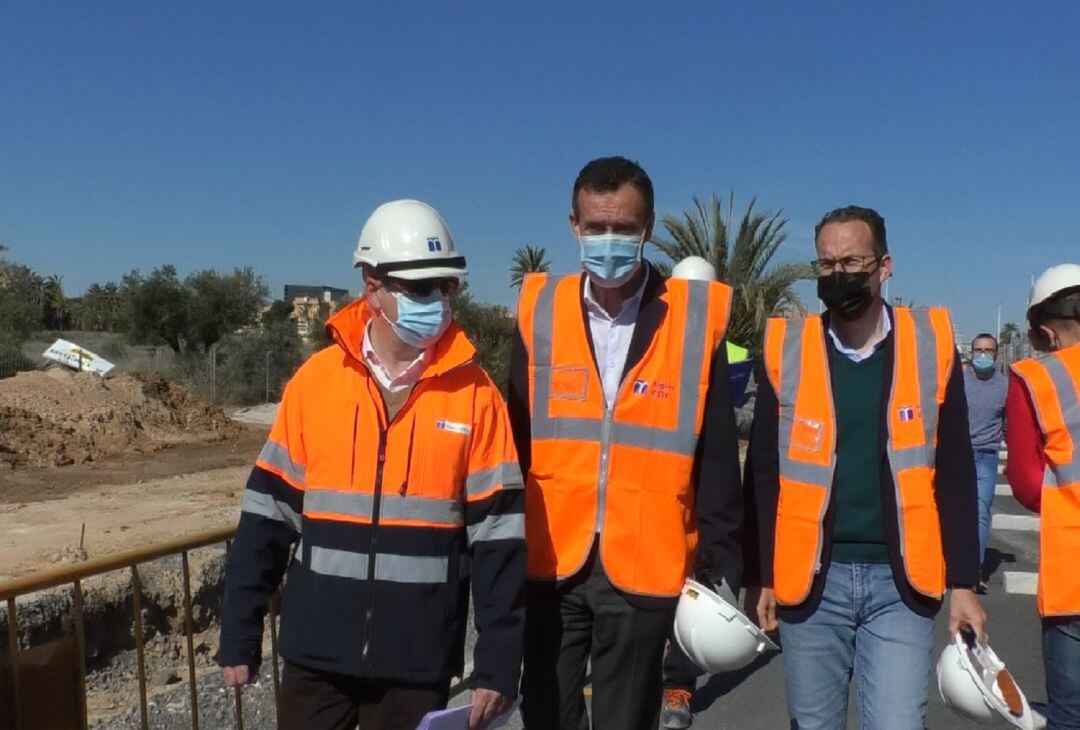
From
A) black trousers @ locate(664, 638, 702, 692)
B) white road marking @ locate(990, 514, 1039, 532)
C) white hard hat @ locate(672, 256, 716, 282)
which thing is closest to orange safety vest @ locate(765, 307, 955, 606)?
black trousers @ locate(664, 638, 702, 692)

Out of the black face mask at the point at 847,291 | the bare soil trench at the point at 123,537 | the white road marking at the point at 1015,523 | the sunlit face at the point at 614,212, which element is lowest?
the bare soil trench at the point at 123,537

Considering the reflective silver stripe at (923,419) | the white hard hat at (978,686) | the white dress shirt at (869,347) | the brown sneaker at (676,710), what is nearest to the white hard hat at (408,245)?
the white dress shirt at (869,347)

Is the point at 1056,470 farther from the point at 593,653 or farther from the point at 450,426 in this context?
the point at 450,426

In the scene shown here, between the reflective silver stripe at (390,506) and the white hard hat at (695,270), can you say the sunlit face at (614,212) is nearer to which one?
the reflective silver stripe at (390,506)

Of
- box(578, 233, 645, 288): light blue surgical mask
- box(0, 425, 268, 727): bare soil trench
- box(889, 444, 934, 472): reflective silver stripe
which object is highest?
box(578, 233, 645, 288): light blue surgical mask

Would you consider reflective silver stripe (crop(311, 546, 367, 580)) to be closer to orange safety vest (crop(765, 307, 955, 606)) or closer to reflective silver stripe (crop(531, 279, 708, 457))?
reflective silver stripe (crop(531, 279, 708, 457))

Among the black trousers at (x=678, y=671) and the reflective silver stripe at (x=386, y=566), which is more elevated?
the reflective silver stripe at (x=386, y=566)

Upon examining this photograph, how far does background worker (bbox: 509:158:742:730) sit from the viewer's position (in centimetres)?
300

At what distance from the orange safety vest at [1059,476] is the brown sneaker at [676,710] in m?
2.34

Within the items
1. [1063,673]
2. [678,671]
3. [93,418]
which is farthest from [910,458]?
[93,418]

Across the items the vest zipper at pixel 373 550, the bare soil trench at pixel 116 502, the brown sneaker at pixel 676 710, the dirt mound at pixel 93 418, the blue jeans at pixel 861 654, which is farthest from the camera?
the dirt mound at pixel 93 418

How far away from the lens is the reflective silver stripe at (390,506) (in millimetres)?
2717

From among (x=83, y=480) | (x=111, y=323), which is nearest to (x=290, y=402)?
(x=83, y=480)

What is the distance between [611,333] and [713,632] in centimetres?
97
